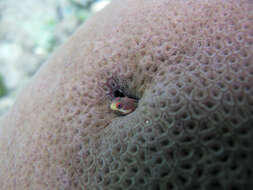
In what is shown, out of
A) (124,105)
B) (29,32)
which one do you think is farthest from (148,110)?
(29,32)

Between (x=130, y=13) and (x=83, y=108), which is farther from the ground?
(x=130, y=13)

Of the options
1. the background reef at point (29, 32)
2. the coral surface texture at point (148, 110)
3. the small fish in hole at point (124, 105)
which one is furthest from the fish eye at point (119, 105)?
the background reef at point (29, 32)

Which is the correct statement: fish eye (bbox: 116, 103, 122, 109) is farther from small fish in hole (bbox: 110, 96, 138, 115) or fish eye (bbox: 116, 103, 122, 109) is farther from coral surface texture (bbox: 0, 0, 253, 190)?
coral surface texture (bbox: 0, 0, 253, 190)

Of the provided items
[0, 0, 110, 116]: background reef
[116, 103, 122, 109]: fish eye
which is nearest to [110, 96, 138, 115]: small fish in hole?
[116, 103, 122, 109]: fish eye

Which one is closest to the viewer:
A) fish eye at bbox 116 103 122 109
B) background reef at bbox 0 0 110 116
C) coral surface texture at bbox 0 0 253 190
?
coral surface texture at bbox 0 0 253 190

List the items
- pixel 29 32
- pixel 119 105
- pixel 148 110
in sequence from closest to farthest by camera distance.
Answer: pixel 148 110 < pixel 119 105 < pixel 29 32

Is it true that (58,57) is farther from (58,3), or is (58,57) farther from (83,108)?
(58,3)

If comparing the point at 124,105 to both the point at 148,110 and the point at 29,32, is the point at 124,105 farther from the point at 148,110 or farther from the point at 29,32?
the point at 29,32

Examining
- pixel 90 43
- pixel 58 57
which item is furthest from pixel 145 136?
pixel 58 57
